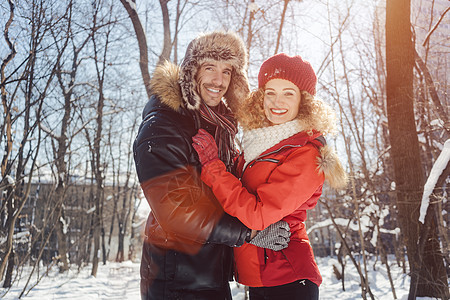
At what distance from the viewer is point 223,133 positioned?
2.13m

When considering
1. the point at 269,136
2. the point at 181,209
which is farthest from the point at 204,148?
the point at 269,136

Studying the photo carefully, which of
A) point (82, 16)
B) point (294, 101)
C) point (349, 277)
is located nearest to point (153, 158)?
point (294, 101)

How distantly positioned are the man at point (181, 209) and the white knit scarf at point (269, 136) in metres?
0.15

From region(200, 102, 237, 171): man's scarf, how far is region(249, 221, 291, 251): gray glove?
492 mm

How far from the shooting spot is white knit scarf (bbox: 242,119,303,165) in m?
2.06

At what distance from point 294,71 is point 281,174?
756 millimetres

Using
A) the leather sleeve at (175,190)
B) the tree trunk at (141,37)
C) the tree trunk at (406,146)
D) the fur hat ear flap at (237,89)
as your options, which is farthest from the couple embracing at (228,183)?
the tree trunk at (141,37)

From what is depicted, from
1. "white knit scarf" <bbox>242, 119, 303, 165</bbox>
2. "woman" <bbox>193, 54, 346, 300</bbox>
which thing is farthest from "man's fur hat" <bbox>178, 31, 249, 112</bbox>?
"white knit scarf" <bbox>242, 119, 303, 165</bbox>

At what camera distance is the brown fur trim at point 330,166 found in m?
1.87

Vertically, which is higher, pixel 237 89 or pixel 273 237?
pixel 237 89

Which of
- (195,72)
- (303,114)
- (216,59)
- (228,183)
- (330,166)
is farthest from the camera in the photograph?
(216,59)

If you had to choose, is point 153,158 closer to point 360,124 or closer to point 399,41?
point 399,41

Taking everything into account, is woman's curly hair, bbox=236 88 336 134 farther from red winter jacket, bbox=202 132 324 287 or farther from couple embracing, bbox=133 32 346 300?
red winter jacket, bbox=202 132 324 287

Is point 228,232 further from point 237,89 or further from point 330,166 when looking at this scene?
point 237,89
